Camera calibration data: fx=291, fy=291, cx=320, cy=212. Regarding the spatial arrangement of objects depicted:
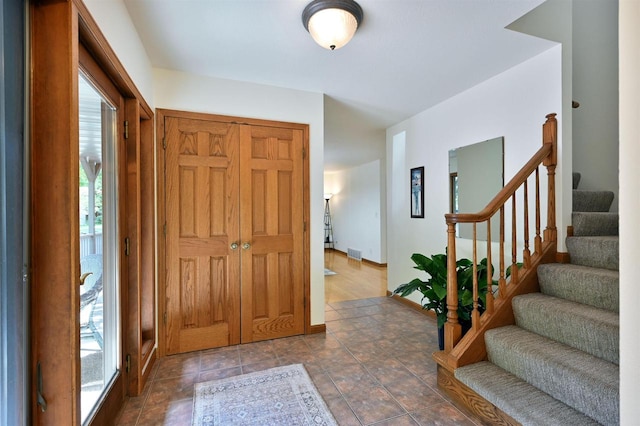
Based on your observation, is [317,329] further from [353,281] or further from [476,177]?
[353,281]

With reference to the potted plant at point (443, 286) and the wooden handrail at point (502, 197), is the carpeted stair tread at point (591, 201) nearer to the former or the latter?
the wooden handrail at point (502, 197)

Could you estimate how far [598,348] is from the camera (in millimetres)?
1551

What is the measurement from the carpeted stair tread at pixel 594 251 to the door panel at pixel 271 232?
2210 millimetres

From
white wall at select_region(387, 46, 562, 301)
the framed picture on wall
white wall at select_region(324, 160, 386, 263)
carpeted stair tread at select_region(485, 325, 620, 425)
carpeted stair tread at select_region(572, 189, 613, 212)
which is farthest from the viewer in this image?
white wall at select_region(324, 160, 386, 263)

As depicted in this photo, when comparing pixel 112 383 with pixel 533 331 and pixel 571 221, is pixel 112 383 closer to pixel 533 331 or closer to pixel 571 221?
pixel 533 331

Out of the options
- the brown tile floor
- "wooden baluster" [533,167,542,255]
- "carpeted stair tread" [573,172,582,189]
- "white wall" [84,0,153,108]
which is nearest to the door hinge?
the brown tile floor

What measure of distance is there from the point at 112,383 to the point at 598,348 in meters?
2.71

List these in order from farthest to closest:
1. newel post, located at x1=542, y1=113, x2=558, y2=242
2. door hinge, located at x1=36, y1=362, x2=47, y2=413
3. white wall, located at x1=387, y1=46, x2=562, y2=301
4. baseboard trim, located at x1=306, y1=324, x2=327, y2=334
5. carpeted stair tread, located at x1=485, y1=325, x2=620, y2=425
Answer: baseboard trim, located at x1=306, y1=324, x2=327, y2=334 → white wall, located at x1=387, y1=46, x2=562, y2=301 → newel post, located at x1=542, y1=113, x2=558, y2=242 → carpeted stair tread, located at x1=485, y1=325, x2=620, y2=425 → door hinge, located at x1=36, y1=362, x2=47, y2=413

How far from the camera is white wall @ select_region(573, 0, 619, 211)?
2.65m

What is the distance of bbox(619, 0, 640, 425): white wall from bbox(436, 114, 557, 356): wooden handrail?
3.45 ft

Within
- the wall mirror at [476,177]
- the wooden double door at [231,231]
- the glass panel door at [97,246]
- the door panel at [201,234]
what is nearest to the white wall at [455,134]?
the wall mirror at [476,177]

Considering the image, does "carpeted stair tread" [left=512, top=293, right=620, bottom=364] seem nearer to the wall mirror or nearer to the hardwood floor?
the wall mirror

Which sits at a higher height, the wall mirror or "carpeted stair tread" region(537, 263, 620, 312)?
the wall mirror

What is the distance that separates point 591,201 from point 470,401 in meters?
2.04
